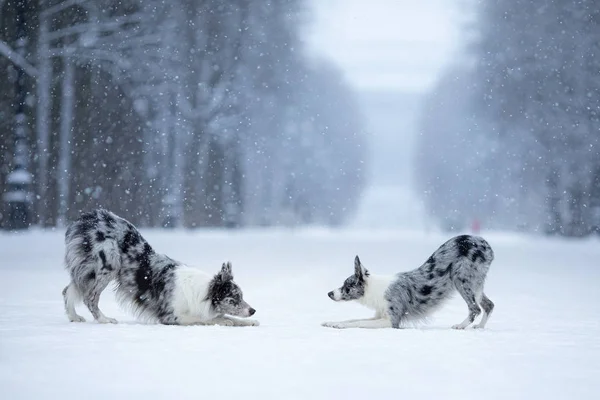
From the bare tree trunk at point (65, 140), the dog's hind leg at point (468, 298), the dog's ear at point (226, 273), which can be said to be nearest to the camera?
the dog's ear at point (226, 273)

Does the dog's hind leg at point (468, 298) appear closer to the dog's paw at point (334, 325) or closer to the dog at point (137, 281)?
the dog's paw at point (334, 325)

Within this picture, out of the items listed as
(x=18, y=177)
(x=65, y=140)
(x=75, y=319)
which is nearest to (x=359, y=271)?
(x=75, y=319)

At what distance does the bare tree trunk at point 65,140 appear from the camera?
2998 cm

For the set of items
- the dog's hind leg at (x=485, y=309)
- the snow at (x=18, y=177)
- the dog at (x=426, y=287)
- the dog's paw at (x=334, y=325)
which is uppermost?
the snow at (x=18, y=177)

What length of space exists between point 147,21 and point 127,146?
197 inches

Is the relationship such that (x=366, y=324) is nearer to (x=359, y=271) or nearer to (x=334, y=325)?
(x=334, y=325)

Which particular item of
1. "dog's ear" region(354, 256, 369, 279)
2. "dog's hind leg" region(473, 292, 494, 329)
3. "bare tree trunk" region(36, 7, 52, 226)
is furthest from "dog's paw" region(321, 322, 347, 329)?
"bare tree trunk" region(36, 7, 52, 226)

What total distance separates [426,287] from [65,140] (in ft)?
76.2

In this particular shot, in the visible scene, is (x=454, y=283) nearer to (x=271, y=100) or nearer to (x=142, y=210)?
(x=142, y=210)

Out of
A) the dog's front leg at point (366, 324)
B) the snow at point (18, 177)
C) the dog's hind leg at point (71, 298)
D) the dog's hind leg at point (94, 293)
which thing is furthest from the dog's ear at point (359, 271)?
the snow at point (18, 177)

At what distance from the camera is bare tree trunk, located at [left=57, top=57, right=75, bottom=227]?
98.4ft

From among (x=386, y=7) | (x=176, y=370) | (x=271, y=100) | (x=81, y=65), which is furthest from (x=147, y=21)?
(x=386, y=7)

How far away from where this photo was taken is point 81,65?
98.2 feet

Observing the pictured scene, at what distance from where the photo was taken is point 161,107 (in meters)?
38.1
